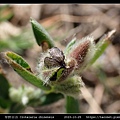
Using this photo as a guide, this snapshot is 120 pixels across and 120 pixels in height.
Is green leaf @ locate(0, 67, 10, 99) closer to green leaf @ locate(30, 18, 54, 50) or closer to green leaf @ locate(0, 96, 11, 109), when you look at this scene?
green leaf @ locate(0, 96, 11, 109)

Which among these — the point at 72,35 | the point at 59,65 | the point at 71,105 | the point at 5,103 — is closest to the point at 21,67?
the point at 59,65

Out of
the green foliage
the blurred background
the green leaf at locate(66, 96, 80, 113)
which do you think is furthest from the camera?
the blurred background

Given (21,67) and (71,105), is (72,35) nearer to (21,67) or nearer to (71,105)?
(71,105)

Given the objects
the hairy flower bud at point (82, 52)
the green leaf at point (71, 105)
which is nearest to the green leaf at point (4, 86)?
the green leaf at point (71, 105)

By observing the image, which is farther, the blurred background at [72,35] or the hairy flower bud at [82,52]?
the blurred background at [72,35]

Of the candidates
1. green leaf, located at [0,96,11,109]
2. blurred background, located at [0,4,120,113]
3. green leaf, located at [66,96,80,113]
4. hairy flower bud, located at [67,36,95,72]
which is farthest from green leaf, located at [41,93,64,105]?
hairy flower bud, located at [67,36,95,72]

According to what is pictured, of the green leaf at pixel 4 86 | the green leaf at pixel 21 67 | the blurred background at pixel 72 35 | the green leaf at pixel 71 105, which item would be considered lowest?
the green leaf at pixel 71 105

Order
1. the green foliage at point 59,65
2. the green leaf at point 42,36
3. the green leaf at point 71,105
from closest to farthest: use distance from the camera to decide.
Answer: the green foliage at point 59,65 < the green leaf at point 42,36 < the green leaf at point 71,105

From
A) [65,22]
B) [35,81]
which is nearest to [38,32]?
[35,81]

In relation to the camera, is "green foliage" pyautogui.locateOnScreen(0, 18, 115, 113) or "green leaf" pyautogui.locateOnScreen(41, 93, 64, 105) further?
"green leaf" pyautogui.locateOnScreen(41, 93, 64, 105)

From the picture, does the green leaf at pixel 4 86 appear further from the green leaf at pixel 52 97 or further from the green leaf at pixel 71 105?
the green leaf at pixel 71 105
